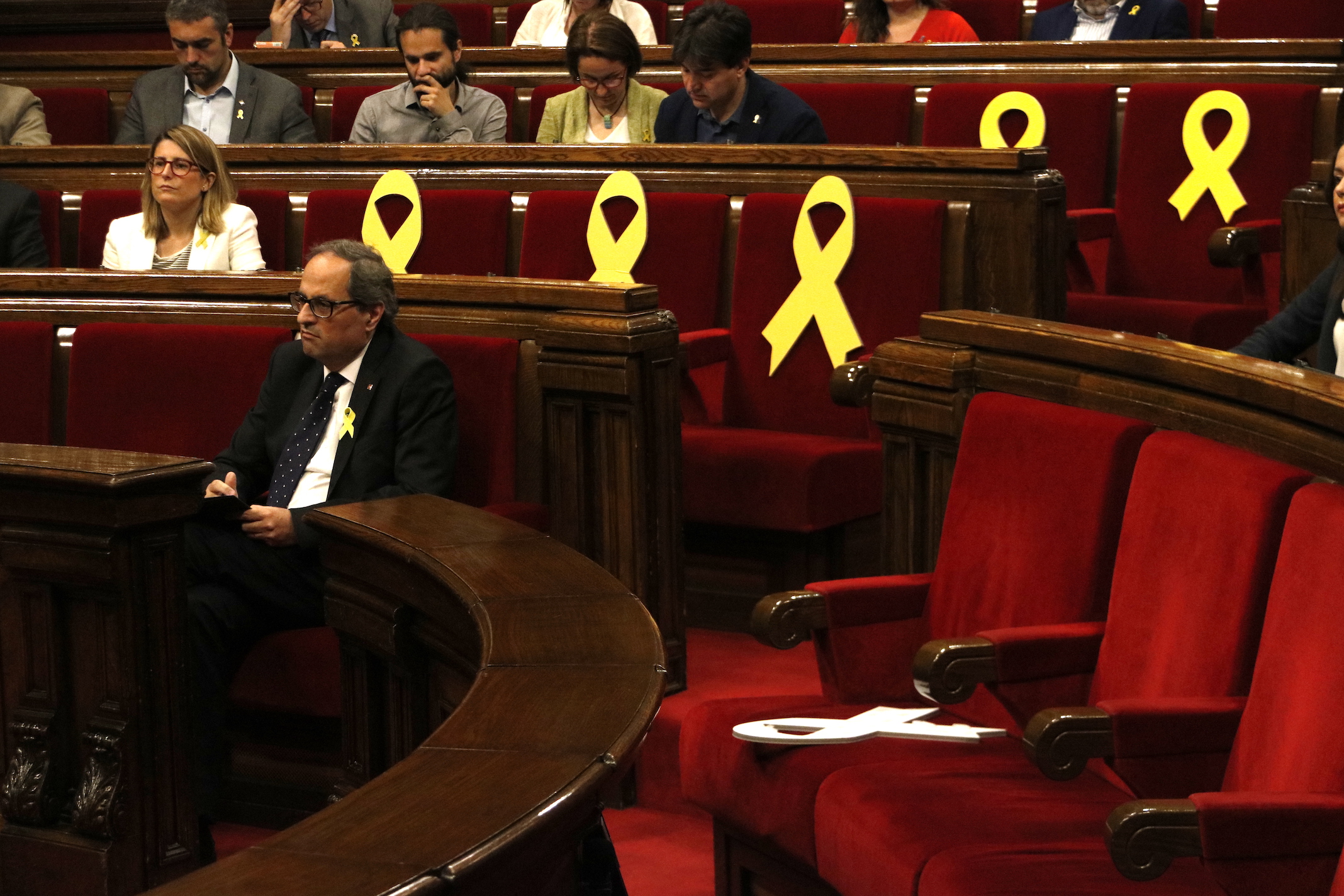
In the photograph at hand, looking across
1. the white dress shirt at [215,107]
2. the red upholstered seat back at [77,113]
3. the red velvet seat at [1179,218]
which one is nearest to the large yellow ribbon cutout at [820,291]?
the red velvet seat at [1179,218]

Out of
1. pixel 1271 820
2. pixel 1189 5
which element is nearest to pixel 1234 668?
pixel 1271 820

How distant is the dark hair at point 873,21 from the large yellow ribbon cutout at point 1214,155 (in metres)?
0.72

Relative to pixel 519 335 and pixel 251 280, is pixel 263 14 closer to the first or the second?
pixel 251 280

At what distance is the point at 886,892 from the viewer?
0.98 m

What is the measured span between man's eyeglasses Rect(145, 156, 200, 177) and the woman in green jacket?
0.50 m

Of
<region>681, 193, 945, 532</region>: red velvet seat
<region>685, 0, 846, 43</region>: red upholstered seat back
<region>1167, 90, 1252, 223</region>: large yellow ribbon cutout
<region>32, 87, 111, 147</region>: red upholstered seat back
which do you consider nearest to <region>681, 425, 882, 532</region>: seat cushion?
<region>681, 193, 945, 532</region>: red velvet seat

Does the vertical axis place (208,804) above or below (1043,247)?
below

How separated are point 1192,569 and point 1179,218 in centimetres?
129

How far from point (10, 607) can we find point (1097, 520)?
0.89 m

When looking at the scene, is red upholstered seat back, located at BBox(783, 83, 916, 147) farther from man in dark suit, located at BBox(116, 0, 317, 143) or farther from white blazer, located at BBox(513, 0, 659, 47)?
man in dark suit, located at BBox(116, 0, 317, 143)

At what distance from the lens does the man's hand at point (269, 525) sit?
5.16 feet

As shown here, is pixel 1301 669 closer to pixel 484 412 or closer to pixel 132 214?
pixel 484 412

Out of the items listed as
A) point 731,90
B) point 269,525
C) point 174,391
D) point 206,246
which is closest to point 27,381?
point 174,391

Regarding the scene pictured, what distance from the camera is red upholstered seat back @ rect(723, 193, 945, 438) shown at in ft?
5.98
